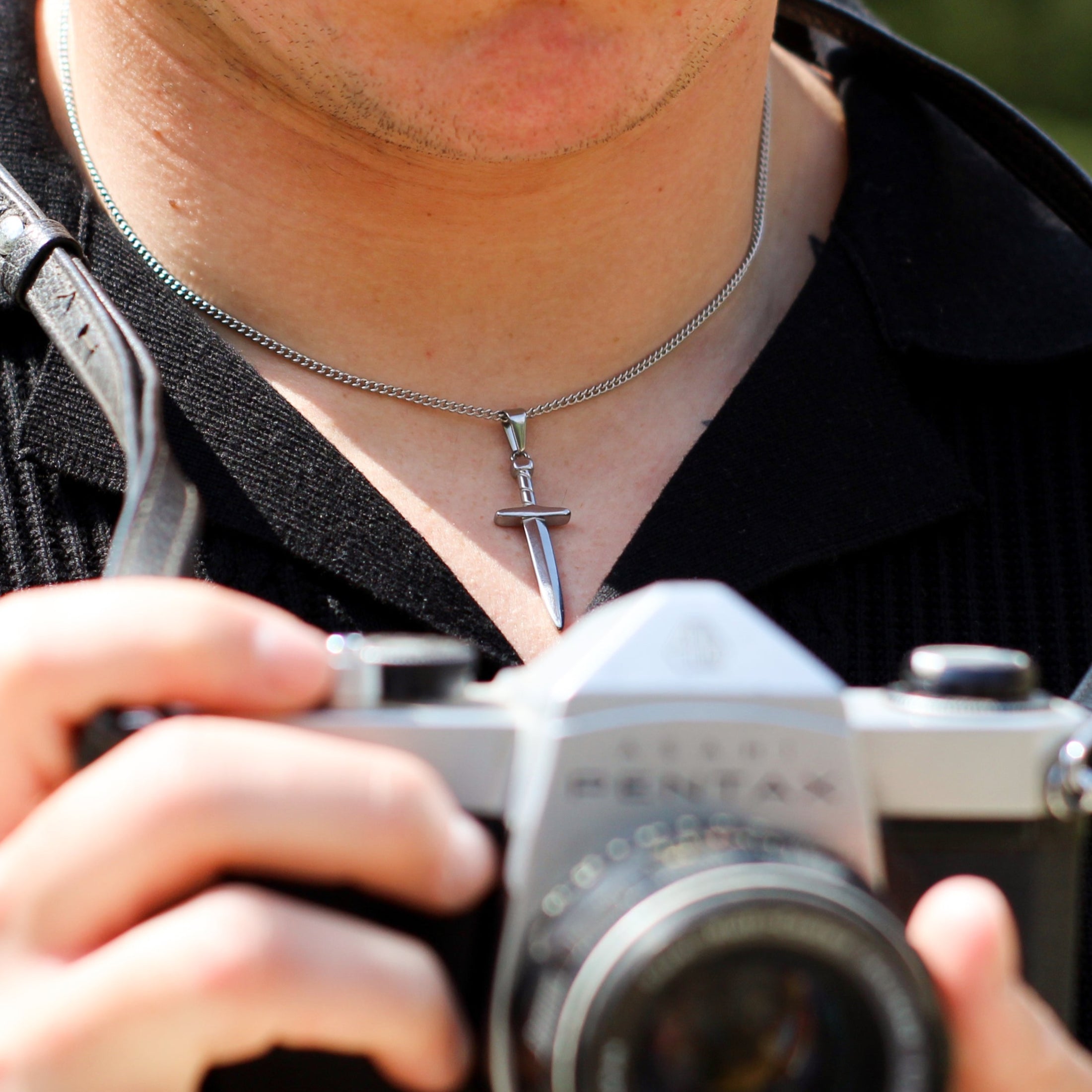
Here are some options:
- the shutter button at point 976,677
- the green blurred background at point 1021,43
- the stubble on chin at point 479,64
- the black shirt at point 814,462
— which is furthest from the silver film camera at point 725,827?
the green blurred background at point 1021,43

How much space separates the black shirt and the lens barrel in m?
0.21

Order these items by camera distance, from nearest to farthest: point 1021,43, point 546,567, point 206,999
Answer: point 206,999
point 546,567
point 1021,43

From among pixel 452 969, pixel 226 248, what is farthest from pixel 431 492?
pixel 452 969

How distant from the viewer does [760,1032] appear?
15.7 inches

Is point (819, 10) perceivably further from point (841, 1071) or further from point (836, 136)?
point (841, 1071)

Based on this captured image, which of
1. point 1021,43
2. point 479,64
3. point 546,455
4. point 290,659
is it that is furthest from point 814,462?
point 1021,43

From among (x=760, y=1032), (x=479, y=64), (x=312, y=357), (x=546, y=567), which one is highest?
(x=479, y=64)

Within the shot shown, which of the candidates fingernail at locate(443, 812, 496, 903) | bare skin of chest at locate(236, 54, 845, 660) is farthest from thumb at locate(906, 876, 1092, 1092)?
bare skin of chest at locate(236, 54, 845, 660)

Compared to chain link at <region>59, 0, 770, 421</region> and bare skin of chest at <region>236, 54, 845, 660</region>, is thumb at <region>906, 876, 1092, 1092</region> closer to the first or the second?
bare skin of chest at <region>236, 54, 845, 660</region>

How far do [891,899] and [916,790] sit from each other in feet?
0.12

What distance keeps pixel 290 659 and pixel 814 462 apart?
353 mm

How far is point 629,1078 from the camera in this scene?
379 mm

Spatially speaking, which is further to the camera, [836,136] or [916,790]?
[836,136]

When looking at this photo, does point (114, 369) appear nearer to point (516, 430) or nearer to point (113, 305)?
point (113, 305)
